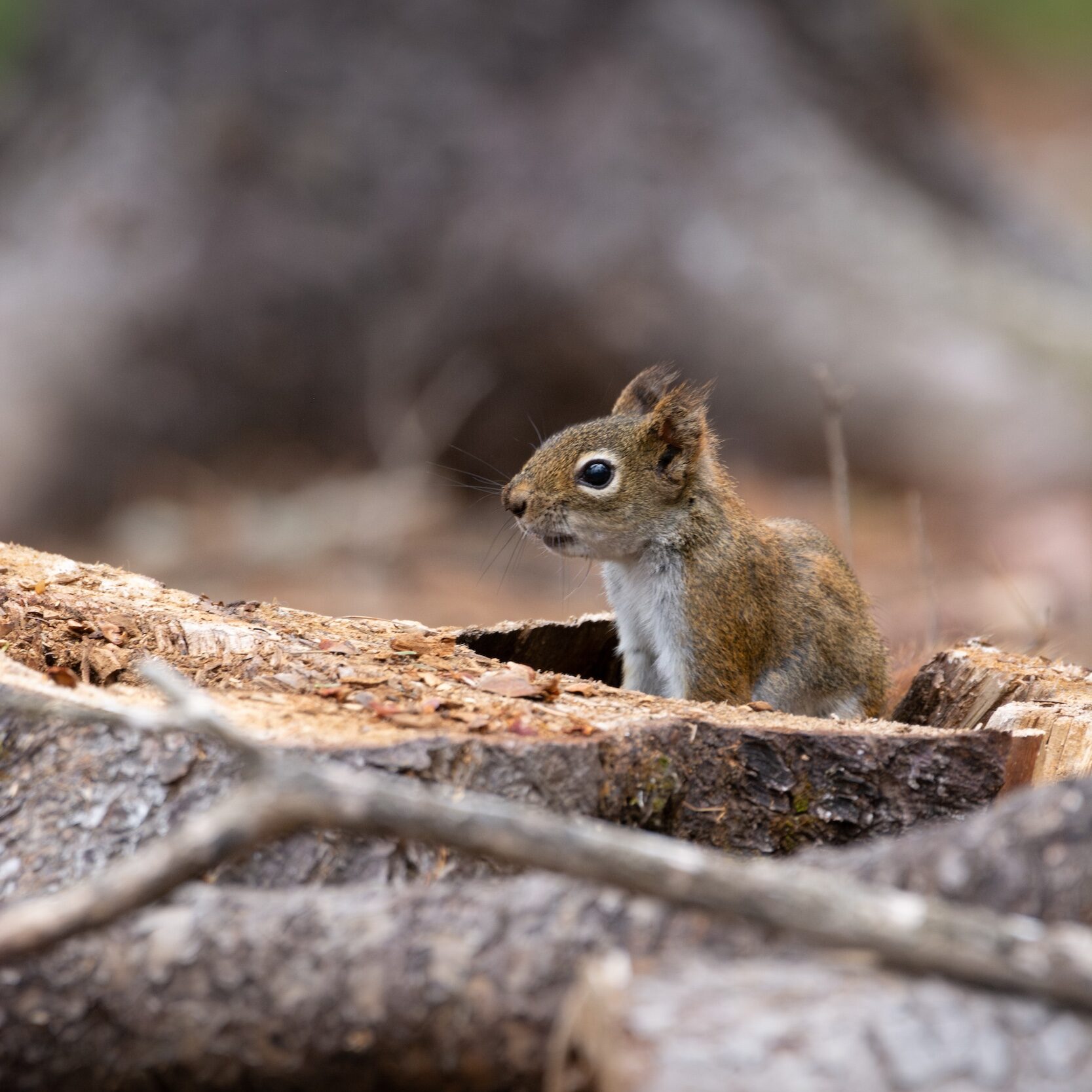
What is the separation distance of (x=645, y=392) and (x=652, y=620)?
0.75 m

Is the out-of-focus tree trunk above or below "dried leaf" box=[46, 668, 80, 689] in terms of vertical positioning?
above

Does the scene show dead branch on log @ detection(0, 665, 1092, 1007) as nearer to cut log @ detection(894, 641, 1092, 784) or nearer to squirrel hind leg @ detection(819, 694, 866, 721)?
cut log @ detection(894, 641, 1092, 784)

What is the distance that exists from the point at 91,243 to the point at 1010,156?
11.4 meters

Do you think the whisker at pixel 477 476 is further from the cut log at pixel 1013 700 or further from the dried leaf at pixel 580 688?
the cut log at pixel 1013 700

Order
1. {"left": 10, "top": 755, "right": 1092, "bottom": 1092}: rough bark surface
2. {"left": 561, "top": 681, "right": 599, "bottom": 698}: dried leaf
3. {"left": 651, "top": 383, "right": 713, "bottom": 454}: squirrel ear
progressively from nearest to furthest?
{"left": 10, "top": 755, "right": 1092, "bottom": 1092}: rough bark surface → {"left": 561, "top": 681, "right": 599, "bottom": 698}: dried leaf → {"left": 651, "top": 383, "right": 713, "bottom": 454}: squirrel ear

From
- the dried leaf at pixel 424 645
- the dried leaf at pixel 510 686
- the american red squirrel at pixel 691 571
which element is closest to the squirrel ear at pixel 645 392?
the american red squirrel at pixel 691 571

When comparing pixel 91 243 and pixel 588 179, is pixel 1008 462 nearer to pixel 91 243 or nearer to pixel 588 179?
pixel 588 179

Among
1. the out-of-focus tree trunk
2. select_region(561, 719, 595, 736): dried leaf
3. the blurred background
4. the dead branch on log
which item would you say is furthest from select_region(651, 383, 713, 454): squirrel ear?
the out-of-focus tree trunk

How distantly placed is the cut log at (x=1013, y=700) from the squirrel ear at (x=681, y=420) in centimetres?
99

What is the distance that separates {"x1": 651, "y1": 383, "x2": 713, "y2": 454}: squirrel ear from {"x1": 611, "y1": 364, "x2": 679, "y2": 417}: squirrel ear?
0.21 metres

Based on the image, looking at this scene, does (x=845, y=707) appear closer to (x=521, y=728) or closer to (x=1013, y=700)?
(x=1013, y=700)

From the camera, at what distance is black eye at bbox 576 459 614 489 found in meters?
3.48

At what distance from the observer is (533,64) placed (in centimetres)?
893

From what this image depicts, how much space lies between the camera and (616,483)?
3477mm
